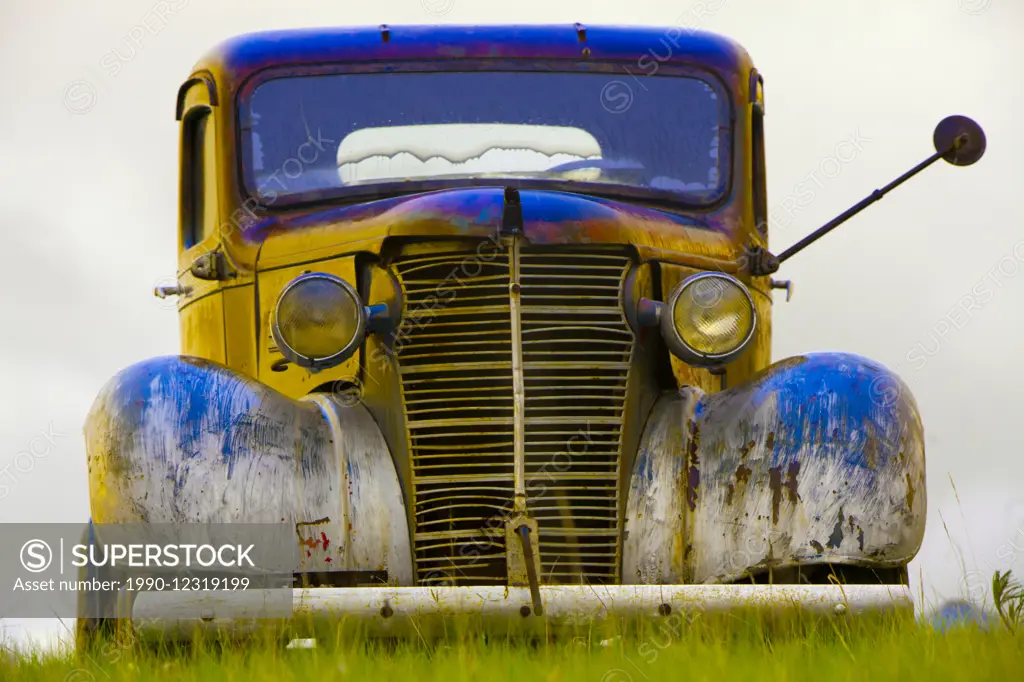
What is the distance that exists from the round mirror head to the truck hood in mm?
806

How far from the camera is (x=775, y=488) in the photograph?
13.6 feet

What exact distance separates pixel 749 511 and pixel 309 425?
1.26 meters

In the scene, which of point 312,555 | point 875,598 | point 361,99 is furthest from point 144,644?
point 361,99

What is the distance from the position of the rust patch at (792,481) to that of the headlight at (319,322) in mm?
1293

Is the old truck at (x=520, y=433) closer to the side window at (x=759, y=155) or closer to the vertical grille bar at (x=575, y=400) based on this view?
the vertical grille bar at (x=575, y=400)

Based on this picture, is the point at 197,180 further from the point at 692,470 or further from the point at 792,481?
the point at 792,481

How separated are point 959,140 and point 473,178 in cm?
168

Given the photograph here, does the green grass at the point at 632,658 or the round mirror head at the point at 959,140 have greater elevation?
the round mirror head at the point at 959,140

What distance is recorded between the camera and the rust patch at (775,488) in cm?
412

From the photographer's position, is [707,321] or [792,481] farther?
[707,321]

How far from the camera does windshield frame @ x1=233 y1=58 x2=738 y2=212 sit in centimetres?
532

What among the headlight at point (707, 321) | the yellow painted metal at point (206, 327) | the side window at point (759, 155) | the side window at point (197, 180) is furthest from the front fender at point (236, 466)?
the side window at point (759, 155)

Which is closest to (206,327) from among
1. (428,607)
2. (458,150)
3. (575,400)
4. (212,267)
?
(212,267)

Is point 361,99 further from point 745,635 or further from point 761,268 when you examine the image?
point 745,635
